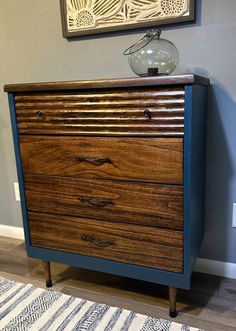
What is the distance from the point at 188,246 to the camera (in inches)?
43.8

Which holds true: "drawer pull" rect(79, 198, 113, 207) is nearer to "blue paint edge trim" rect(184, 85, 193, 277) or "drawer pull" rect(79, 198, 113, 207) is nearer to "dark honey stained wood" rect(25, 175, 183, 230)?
"dark honey stained wood" rect(25, 175, 183, 230)

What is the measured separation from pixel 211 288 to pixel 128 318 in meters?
0.45

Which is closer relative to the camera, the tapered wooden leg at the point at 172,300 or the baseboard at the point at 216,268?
the tapered wooden leg at the point at 172,300

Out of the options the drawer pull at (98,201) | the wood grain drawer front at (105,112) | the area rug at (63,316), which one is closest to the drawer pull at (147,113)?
the wood grain drawer front at (105,112)

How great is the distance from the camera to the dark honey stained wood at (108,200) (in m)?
1.11

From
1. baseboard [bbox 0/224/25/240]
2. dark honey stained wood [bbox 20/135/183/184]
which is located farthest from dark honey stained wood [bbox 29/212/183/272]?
baseboard [bbox 0/224/25/240]

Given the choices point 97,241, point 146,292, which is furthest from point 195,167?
point 146,292

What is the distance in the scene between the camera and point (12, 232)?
205 centimetres

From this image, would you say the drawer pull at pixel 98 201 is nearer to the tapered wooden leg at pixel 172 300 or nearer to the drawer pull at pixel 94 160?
the drawer pull at pixel 94 160

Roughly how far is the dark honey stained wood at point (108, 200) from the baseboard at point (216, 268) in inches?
21.8

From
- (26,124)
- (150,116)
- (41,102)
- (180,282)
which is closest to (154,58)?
(150,116)

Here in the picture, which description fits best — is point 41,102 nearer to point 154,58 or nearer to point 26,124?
point 26,124

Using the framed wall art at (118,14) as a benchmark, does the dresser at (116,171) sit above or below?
below

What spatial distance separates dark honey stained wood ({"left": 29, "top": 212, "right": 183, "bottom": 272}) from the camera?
115 centimetres
